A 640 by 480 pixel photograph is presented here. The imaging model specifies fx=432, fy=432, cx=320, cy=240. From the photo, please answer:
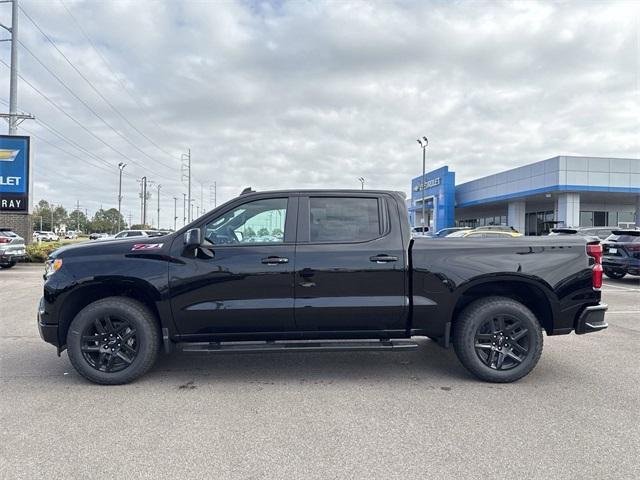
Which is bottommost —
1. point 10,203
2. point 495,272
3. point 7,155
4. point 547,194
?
point 495,272

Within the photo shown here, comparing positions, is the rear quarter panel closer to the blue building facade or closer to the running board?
the running board

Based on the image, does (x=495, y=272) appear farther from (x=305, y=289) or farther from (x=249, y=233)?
(x=249, y=233)

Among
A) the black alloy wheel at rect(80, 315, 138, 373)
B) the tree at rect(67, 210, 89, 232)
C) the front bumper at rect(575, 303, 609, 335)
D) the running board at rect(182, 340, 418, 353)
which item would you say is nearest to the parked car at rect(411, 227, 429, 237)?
the running board at rect(182, 340, 418, 353)

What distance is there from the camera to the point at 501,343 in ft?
14.3

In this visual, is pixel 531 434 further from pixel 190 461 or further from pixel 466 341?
pixel 190 461

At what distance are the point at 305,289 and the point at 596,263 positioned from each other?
2997 mm

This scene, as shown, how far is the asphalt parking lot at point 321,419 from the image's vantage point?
111 inches

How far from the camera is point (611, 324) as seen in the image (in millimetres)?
7188

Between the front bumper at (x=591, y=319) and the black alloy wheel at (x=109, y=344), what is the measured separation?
14.6 feet

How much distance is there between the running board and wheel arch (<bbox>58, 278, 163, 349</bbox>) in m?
0.53

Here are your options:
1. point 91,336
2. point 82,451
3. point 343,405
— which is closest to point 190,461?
point 82,451

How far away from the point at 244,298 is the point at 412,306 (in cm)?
165

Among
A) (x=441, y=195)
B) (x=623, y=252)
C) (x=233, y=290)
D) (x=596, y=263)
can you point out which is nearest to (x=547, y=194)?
(x=441, y=195)

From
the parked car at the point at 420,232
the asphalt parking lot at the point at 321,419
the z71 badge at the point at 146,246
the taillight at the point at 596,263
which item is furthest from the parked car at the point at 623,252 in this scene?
the z71 badge at the point at 146,246
